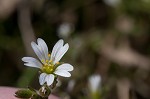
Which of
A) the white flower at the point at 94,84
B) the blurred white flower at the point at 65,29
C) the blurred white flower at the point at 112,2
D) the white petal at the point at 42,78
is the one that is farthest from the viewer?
the blurred white flower at the point at 112,2

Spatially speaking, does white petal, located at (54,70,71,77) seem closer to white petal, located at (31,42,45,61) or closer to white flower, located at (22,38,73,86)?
white flower, located at (22,38,73,86)

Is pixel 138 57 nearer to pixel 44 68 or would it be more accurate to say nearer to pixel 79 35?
pixel 79 35

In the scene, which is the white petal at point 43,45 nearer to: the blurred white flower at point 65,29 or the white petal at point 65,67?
the white petal at point 65,67

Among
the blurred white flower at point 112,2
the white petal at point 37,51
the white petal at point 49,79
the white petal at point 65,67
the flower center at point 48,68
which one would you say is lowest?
the white petal at point 49,79

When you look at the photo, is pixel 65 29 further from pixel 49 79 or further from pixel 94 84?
pixel 49 79

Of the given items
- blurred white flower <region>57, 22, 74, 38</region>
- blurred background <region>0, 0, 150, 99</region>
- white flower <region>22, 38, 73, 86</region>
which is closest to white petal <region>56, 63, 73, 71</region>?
white flower <region>22, 38, 73, 86</region>

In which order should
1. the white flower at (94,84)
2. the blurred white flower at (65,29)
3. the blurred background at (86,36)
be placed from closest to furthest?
the white flower at (94,84) < the blurred background at (86,36) < the blurred white flower at (65,29)

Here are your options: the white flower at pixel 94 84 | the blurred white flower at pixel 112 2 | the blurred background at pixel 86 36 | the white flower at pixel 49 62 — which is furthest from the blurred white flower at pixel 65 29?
the white flower at pixel 49 62

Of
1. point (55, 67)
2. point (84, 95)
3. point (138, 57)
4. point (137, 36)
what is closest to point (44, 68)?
point (55, 67)
